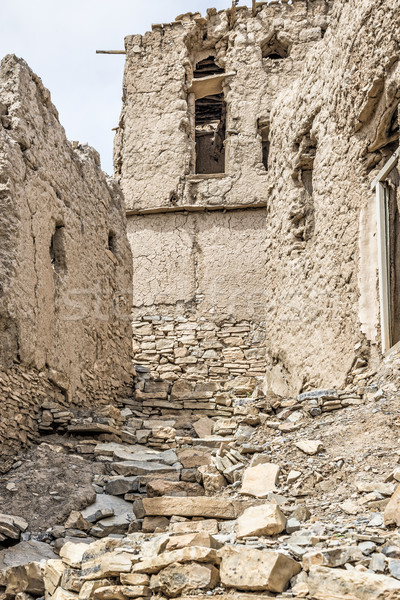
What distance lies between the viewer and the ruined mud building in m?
5.64

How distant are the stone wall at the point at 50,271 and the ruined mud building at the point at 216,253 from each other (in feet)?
0.07

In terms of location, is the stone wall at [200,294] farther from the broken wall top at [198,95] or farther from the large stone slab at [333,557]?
the large stone slab at [333,557]

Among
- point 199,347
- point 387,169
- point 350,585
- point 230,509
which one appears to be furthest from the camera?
point 199,347

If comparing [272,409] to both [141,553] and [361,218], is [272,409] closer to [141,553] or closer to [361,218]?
[361,218]

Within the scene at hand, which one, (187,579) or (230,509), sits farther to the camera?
(230,509)

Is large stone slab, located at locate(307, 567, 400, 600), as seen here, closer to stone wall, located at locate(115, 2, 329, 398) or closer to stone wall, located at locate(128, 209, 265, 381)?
stone wall, located at locate(115, 2, 329, 398)

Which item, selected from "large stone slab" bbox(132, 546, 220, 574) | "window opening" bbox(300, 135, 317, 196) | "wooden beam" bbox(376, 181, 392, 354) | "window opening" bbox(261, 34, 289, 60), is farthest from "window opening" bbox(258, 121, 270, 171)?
"large stone slab" bbox(132, 546, 220, 574)

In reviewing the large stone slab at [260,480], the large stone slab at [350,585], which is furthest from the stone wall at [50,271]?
the large stone slab at [350,585]

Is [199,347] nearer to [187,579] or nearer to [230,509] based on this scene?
[230,509]

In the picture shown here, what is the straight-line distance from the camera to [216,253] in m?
11.4

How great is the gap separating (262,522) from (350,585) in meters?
0.77

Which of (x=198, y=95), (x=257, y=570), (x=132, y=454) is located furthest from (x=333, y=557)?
(x=198, y=95)

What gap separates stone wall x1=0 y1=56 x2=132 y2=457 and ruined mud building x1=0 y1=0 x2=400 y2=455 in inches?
0.8

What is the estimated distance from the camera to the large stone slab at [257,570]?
2.84 meters
